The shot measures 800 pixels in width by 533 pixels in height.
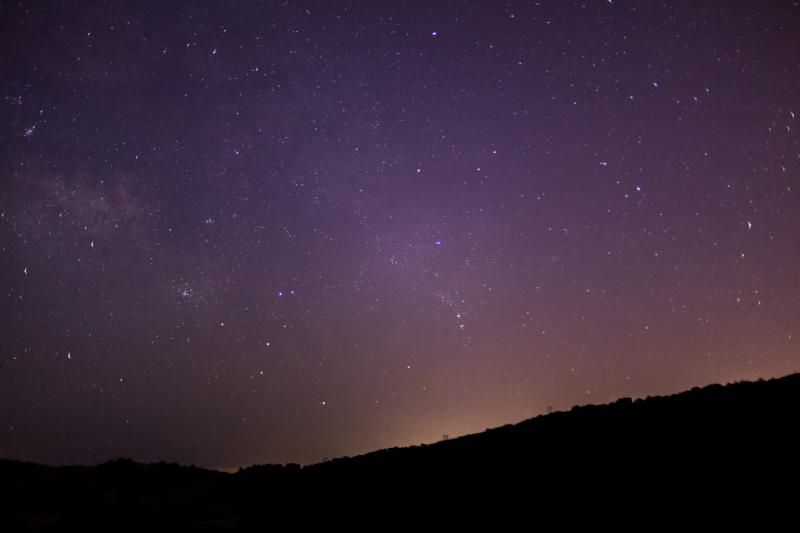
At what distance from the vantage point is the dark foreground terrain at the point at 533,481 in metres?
5.67

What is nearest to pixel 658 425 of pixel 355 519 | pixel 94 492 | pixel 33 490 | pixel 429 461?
pixel 429 461

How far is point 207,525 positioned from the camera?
6684 mm

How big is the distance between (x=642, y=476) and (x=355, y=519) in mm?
3799

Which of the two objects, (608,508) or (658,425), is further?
(658,425)

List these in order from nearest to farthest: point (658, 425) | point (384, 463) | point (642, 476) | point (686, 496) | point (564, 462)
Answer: point (686, 496) → point (642, 476) → point (564, 462) → point (658, 425) → point (384, 463)

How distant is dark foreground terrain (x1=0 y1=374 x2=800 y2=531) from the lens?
5.67 m

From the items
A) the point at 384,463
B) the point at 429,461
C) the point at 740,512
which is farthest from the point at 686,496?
the point at 384,463

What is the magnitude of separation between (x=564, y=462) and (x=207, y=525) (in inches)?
207

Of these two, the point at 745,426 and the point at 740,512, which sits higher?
the point at 745,426

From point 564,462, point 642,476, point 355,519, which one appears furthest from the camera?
point 564,462

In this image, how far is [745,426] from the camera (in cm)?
698

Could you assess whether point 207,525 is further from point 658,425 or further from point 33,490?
point 658,425

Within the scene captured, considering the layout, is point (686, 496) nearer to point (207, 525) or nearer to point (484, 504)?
point (484, 504)

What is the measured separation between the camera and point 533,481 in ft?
23.3
